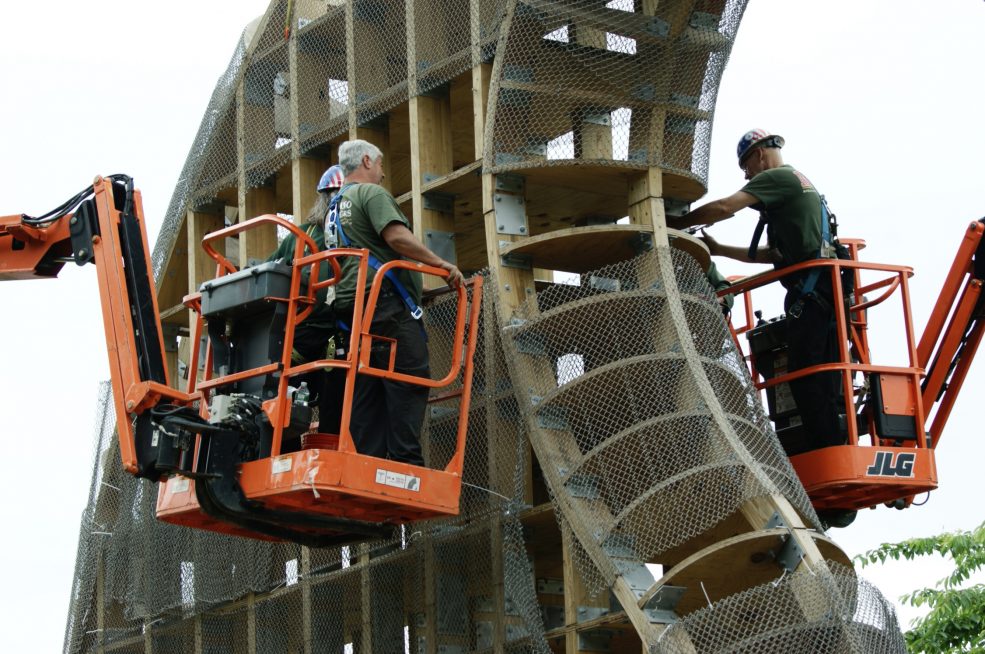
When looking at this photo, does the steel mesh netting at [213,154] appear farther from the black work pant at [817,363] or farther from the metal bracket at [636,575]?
the metal bracket at [636,575]

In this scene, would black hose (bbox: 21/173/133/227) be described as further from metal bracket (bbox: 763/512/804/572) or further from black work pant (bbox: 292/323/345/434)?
metal bracket (bbox: 763/512/804/572)

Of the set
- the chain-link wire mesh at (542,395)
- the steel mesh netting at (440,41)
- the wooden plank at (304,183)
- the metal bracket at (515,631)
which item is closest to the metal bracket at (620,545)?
the chain-link wire mesh at (542,395)

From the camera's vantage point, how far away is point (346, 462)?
11.2 metres

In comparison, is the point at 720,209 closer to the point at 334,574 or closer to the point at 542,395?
the point at 542,395

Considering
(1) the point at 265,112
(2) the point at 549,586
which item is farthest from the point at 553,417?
(1) the point at 265,112

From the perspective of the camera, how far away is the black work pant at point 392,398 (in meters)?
11.7

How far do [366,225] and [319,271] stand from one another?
1.53 ft

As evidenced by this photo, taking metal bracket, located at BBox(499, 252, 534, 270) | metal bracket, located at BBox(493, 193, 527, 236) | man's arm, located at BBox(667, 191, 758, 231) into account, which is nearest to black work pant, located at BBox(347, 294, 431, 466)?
metal bracket, located at BBox(499, 252, 534, 270)

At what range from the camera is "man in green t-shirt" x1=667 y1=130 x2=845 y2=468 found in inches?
524

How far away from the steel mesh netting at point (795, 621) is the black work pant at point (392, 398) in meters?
2.22

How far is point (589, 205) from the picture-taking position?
45.9ft

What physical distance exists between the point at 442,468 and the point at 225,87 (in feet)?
18.4

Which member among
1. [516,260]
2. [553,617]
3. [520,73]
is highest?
[520,73]

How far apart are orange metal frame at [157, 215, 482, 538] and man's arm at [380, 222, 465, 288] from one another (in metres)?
0.06
